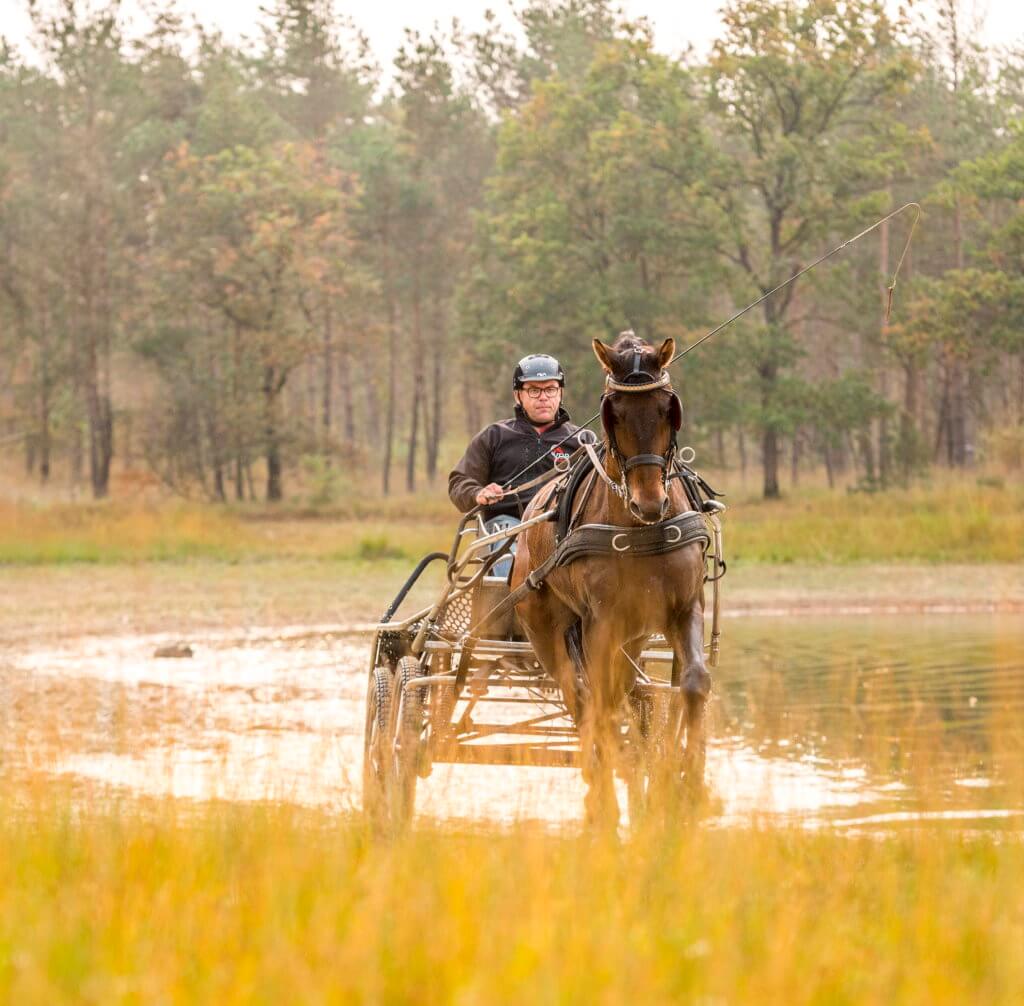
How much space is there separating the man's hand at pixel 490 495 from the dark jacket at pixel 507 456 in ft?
1.47

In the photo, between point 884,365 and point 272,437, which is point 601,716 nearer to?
point 272,437

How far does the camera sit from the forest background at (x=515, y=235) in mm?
48656

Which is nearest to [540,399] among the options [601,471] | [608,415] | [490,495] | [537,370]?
[537,370]

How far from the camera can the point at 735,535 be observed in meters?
33.6

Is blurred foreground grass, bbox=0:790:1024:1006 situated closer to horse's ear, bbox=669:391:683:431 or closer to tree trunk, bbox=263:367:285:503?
horse's ear, bbox=669:391:683:431

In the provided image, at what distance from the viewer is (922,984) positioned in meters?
4.15

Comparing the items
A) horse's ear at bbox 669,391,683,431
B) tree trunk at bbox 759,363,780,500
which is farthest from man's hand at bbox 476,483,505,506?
tree trunk at bbox 759,363,780,500

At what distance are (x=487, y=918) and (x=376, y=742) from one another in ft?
15.4

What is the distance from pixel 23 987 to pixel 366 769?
5352 mm

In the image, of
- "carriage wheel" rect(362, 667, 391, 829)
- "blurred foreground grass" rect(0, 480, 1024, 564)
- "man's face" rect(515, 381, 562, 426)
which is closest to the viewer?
"carriage wheel" rect(362, 667, 391, 829)

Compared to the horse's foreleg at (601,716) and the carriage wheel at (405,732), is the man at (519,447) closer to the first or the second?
the carriage wheel at (405,732)

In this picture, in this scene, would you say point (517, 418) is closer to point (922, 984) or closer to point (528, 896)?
point (528, 896)

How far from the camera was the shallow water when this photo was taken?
379 inches

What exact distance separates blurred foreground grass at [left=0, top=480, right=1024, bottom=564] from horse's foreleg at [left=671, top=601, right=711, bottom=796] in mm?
22842
